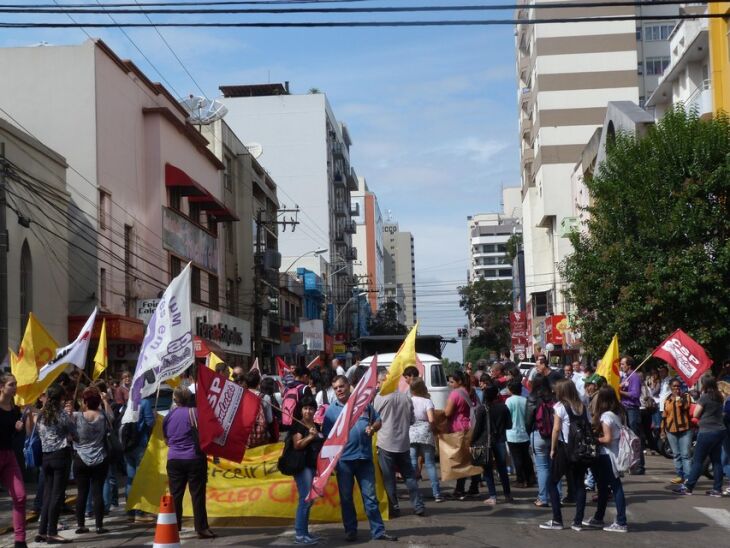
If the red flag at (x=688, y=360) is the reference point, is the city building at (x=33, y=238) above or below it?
above

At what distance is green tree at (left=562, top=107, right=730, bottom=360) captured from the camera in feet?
82.8

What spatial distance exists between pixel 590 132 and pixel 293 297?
24868 mm

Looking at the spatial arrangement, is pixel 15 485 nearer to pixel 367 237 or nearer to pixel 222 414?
pixel 222 414

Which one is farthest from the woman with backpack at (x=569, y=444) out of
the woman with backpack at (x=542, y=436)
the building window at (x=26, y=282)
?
the building window at (x=26, y=282)

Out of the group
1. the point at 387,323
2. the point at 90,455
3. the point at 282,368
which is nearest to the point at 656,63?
the point at 282,368

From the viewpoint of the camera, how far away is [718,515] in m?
12.5

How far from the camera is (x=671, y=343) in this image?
1698cm

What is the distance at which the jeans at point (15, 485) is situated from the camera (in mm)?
10328

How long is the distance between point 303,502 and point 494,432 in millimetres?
4063

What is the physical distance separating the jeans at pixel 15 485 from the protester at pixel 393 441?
413 cm

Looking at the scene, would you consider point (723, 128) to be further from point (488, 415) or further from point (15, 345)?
point (15, 345)

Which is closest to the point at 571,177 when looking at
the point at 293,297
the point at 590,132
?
the point at 590,132

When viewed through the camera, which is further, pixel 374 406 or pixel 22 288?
pixel 22 288

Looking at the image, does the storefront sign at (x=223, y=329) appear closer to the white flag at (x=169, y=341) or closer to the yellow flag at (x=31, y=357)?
the yellow flag at (x=31, y=357)
